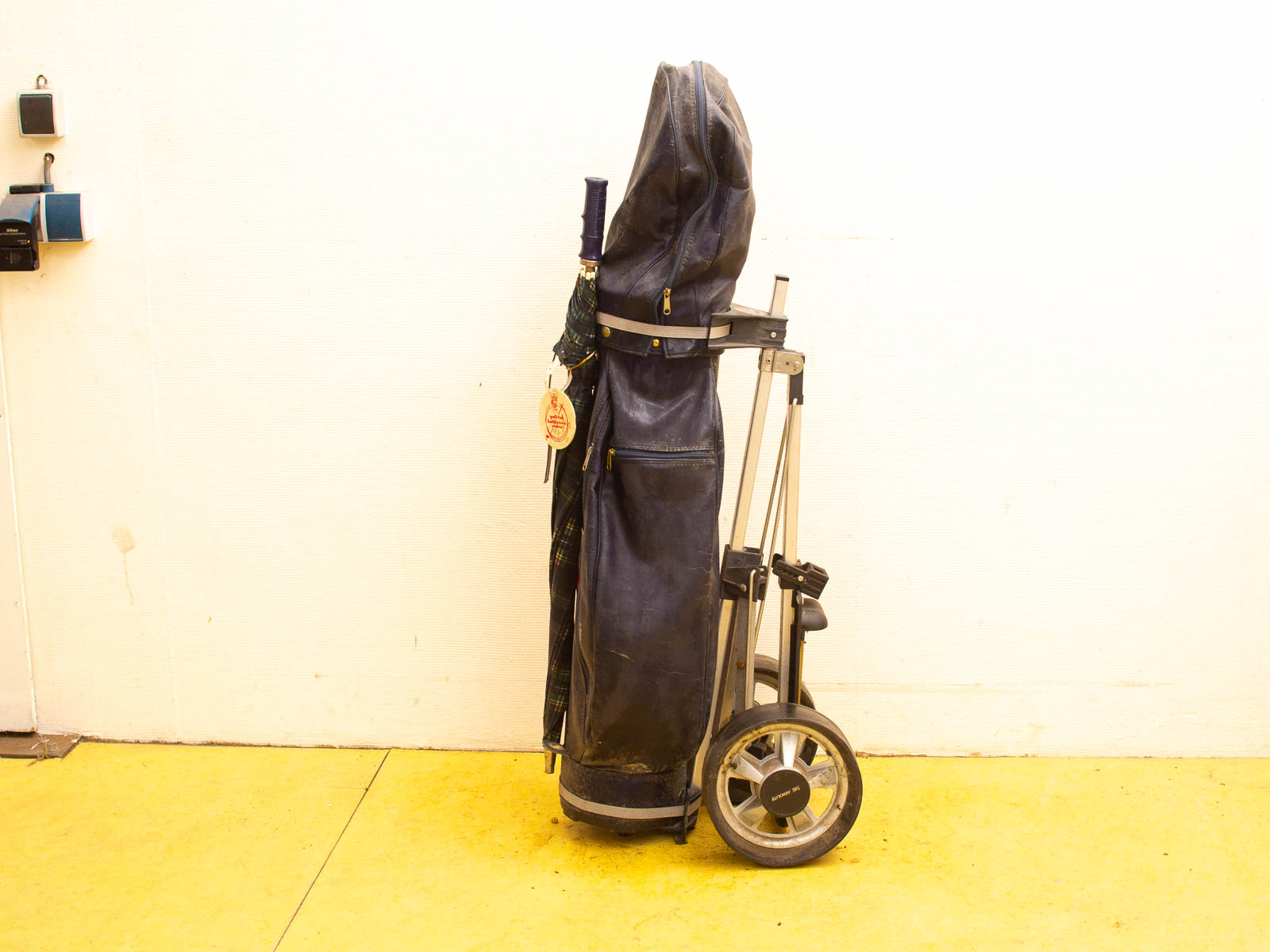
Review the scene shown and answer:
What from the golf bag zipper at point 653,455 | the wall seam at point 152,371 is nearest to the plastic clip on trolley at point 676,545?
the golf bag zipper at point 653,455

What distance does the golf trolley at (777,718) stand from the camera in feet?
6.14

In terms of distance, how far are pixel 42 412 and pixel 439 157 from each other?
995mm

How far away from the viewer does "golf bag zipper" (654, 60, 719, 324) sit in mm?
1649

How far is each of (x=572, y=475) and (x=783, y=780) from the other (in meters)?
0.66

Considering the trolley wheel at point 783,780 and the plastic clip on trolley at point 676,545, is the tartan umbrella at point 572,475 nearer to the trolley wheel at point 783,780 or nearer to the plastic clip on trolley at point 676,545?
the plastic clip on trolley at point 676,545

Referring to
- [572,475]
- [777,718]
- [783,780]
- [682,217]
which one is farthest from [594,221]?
[783,780]

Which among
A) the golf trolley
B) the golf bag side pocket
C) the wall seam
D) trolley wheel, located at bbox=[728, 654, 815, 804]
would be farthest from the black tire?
the wall seam

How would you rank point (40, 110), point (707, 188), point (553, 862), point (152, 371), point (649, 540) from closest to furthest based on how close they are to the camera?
point (707, 188) → point (649, 540) → point (553, 862) → point (40, 110) → point (152, 371)

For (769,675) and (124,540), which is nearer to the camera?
(769,675)

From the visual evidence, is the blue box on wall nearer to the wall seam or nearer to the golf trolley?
the wall seam

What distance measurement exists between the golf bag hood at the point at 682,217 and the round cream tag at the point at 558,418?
12cm

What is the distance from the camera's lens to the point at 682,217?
1.72 metres

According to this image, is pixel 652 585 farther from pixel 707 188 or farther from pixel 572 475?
pixel 707 188

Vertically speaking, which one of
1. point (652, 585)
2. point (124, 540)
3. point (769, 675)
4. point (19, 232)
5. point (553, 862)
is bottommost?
point (553, 862)
